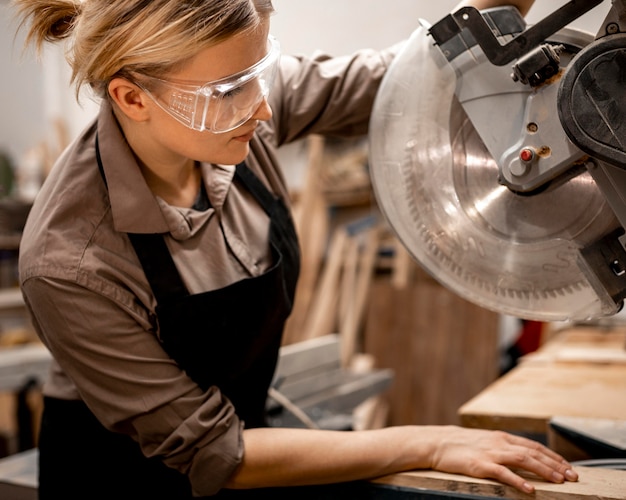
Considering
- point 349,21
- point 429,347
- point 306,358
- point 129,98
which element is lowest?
point 429,347

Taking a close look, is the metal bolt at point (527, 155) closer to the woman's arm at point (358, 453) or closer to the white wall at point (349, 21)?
the white wall at point (349, 21)

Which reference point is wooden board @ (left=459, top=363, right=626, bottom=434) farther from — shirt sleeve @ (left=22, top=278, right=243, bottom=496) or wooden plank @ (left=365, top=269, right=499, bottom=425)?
wooden plank @ (left=365, top=269, right=499, bottom=425)

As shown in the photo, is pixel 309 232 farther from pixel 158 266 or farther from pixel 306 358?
pixel 158 266

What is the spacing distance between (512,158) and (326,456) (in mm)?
527

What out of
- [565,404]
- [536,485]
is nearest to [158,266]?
[536,485]

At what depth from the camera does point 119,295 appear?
43.2 inches

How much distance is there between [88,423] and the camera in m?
1.32

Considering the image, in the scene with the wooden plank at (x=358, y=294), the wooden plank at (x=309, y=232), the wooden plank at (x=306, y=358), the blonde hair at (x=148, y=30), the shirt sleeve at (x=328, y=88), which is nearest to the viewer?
the blonde hair at (x=148, y=30)

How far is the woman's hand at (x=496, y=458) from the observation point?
106 cm

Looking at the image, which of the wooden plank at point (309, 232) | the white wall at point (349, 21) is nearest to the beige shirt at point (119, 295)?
the white wall at point (349, 21)

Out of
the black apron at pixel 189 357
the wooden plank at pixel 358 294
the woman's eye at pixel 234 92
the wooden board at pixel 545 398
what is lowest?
the wooden plank at pixel 358 294

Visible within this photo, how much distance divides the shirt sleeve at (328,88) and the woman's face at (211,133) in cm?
29

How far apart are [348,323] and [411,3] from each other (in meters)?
2.82

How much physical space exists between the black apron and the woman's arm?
0.54 feet
